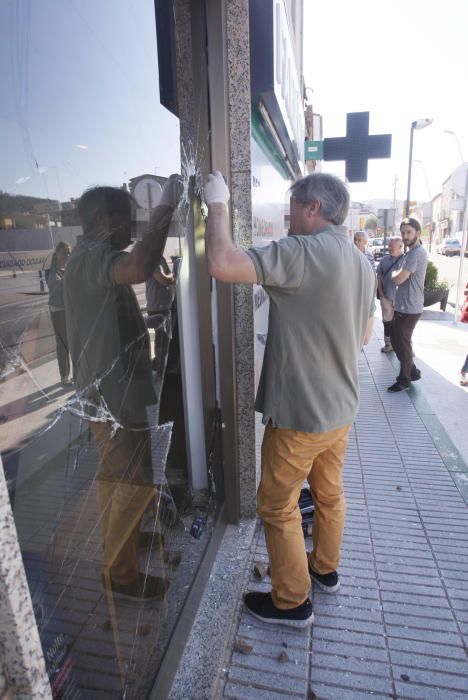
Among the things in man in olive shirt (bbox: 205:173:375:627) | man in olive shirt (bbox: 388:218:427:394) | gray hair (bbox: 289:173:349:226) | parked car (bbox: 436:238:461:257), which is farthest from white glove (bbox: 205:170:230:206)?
parked car (bbox: 436:238:461:257)

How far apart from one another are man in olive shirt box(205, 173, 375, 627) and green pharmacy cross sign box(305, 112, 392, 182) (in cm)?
482

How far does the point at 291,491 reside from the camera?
209 cm

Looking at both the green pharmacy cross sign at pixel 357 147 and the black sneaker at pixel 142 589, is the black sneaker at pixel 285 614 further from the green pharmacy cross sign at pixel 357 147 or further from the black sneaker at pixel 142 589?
the green pharmacy cross sign at pixel 357 147

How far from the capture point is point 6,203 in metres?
0.84

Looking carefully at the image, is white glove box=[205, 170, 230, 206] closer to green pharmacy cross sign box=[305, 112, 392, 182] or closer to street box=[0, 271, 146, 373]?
street box=[0, 271, 146, 373]

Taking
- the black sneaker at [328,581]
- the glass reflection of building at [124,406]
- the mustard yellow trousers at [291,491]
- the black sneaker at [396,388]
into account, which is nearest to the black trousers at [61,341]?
the glass reflection of building at [124,406]

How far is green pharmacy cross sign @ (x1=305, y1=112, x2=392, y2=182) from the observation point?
6234 millimetres

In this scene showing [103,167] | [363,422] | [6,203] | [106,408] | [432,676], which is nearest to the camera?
[6,203]

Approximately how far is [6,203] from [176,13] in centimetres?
185

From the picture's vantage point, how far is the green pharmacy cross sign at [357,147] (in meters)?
6.23

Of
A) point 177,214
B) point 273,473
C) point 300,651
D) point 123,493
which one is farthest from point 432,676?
point 177,214

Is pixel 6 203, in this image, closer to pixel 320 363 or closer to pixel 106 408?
pixel 106 408

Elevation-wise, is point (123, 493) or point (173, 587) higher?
point (123, 493)

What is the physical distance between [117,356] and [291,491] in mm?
1033
